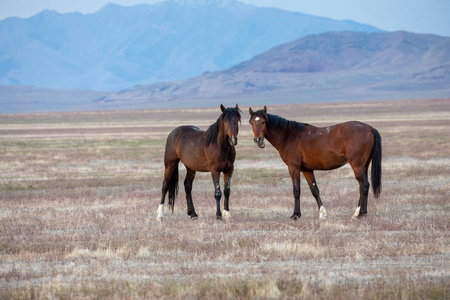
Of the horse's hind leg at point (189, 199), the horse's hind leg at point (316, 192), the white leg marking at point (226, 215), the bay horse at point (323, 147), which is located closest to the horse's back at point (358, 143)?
the bay horse at point (323, 147)

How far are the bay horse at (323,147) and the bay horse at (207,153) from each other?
0.58 meters

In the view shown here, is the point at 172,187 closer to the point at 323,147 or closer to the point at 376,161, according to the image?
the point at 323,147

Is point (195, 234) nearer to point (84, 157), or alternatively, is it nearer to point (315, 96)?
point (84, 157)

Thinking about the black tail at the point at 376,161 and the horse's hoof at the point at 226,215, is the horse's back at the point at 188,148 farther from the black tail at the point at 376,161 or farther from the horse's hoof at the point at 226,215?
the black tail at the point at 376,161

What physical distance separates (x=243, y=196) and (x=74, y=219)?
472 centimetres

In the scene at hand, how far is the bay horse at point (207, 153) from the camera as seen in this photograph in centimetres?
1232

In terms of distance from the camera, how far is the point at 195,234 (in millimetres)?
10930

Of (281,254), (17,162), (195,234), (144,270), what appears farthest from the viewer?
(17,162)

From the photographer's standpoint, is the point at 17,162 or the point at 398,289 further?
the point at 17,162

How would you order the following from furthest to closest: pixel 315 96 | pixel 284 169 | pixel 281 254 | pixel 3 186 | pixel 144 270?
pixel 315 96, pixel 284 169, pixel 3 186, pixel 281 254, pixel 144 270

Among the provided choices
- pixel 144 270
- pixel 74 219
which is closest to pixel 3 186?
pixel 74 219

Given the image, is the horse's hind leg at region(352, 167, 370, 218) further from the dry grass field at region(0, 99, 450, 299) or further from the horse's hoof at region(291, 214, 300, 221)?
the horse's hoof at region(291, 214, 300, 221)

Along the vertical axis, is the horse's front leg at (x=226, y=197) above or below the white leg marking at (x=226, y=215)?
above

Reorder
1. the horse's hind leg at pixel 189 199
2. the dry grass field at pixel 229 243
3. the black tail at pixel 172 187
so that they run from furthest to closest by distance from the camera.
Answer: the black tail at pixel 172 187
the horse's hind leg at pixel 189 199
the dry grass field at pixel 229 243
